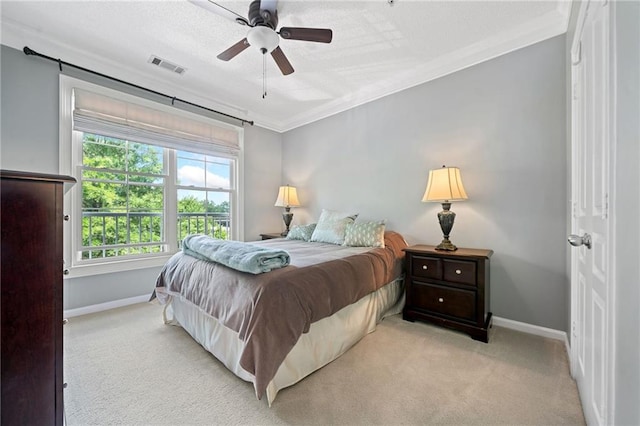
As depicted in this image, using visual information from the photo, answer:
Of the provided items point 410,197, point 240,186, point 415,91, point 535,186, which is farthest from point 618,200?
point 240,186

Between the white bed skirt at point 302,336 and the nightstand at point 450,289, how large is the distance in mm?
346

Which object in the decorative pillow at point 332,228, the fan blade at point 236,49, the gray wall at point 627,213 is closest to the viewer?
the gray wall at point 627,213

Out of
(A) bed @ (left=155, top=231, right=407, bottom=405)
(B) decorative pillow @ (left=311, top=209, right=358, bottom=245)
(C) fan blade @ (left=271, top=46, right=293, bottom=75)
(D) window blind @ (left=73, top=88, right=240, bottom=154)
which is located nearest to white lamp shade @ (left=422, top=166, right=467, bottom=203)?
(A) bed @ (left=155, top=231, right=407, bottom=405)

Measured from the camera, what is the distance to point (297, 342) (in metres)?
1.62

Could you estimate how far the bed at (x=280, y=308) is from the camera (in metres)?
1.46

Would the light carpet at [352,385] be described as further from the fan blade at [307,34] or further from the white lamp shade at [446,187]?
the fan blade at [307,34]

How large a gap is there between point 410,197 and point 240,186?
2.64 m

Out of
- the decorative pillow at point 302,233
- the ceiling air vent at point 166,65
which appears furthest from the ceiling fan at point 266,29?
the decorative pillow at point 302,233

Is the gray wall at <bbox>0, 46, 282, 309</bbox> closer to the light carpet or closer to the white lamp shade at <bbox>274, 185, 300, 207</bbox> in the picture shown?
the light carpet

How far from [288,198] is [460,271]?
2759mm

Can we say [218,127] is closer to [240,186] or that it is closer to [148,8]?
[240,186]

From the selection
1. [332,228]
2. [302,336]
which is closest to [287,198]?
[332,228]

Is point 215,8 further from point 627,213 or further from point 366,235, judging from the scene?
point 627,213

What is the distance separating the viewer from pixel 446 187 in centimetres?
248
